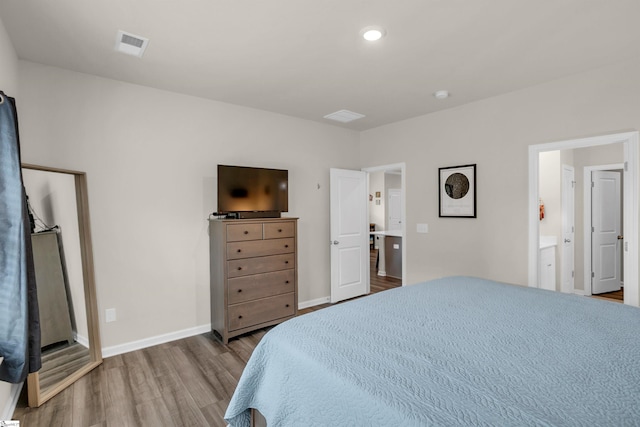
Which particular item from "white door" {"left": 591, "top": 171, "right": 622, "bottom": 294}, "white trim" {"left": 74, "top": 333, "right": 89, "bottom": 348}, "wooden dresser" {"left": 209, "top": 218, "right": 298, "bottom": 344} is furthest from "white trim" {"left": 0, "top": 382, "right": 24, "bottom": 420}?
"white door" {"left": 591, "top": 171, "right": 622, "bottom": 294}

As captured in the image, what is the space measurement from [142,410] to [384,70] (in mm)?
3220

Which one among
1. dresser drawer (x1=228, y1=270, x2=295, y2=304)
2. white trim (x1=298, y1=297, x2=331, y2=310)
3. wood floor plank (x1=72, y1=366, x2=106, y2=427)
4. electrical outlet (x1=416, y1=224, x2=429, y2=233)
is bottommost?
wood floor plank (x1=72, y1=366, x2=106, y2=427)

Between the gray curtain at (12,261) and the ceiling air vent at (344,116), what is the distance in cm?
310

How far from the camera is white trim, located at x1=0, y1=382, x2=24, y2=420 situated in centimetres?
203

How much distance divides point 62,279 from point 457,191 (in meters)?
4.01

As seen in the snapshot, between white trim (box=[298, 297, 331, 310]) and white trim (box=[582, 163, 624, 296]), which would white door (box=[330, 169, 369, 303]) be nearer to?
white trim (box=[298, 297, 331, 310])

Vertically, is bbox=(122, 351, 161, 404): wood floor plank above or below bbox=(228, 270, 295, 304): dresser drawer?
below

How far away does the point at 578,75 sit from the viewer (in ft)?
9.82

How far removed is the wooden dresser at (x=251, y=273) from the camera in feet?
10.8

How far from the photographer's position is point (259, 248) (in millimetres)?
3494

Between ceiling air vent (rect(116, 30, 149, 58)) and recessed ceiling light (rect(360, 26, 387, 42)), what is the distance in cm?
155

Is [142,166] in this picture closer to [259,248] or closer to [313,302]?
[259,248]

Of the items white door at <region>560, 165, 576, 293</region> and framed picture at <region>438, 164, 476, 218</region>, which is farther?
white door at <region>560, 165, 576, 293</region>

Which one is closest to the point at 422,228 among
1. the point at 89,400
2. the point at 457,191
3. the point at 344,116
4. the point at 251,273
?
the point at 457,191
